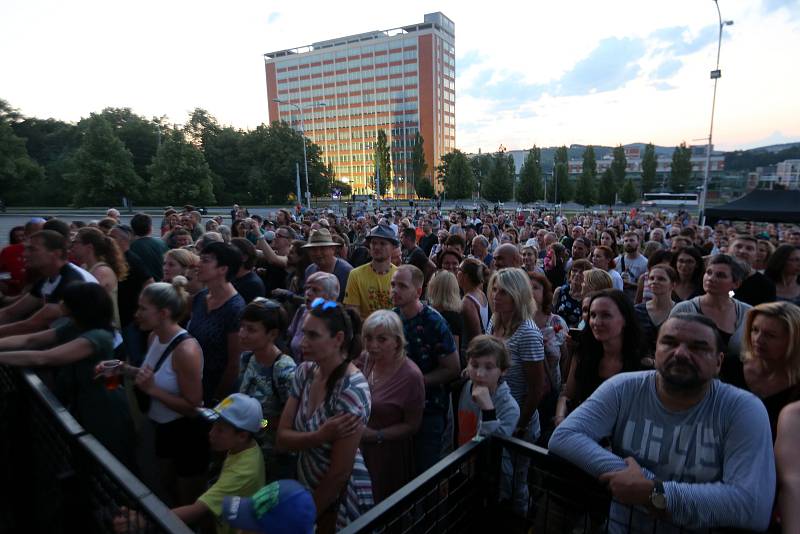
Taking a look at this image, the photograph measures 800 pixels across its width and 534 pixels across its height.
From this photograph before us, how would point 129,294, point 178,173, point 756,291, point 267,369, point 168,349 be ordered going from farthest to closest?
point 178,173, point 129,294, point 756,291, point 267,369, point 168,349

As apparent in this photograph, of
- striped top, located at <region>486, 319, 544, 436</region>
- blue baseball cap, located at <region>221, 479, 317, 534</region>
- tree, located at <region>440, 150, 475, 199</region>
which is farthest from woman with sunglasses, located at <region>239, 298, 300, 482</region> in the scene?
tree, located at <region>440, 150, 475, 199</region>

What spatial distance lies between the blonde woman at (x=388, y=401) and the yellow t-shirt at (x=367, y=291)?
62.2 inches

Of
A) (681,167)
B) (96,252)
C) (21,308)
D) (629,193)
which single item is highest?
(681,167)

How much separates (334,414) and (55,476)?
5.12 ft

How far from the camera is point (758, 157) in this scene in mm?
102938

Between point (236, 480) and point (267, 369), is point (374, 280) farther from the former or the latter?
point (236, 480)

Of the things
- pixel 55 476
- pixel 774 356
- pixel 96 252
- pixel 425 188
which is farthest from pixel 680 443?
pixel 425 188

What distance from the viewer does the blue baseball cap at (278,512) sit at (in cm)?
142

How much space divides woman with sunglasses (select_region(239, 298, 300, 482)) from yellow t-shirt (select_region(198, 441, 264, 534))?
0.58 metres

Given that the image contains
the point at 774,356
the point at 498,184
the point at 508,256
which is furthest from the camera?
the point at 498,184

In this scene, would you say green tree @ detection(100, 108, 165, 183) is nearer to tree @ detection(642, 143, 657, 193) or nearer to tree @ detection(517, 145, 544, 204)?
tree @ detection(517, 145, 544, 204)

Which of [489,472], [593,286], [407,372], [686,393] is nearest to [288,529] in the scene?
[489,472]

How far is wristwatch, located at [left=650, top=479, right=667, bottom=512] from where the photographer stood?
60.1 inches

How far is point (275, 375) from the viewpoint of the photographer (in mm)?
2857
